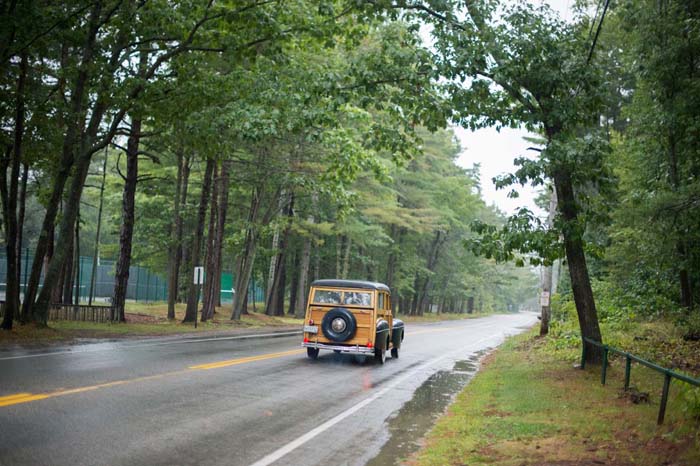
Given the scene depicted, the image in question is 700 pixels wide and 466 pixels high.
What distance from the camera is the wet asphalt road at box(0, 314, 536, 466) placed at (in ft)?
A: 22.3

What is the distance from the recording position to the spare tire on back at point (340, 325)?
1620cm

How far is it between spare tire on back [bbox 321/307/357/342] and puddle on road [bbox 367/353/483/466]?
2.34 meters

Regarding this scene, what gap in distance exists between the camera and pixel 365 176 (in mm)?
36594

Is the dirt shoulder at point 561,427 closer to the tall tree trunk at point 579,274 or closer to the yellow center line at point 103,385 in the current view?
the tall tree trunk at point 579,274

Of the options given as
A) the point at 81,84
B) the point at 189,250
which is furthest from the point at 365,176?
the point at 81,84

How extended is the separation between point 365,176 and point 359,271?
1617 centimetres

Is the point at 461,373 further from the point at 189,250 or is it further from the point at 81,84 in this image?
the point at 189,250

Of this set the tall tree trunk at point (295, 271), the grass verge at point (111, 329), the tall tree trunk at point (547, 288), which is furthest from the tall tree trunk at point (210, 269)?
the tall tree trunk at point (547, 288)

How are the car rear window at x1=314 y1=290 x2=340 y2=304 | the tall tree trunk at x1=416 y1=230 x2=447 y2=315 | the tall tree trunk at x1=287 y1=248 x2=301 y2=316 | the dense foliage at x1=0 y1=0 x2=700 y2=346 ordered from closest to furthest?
the dense foliage at x1=0 y1=0 x2=700 y2=346, the car rear window at x1=314 y1=290 x2=340 y2=304, the tall tree trunk at x1=287 y1=248 x2=301 y2=316, the tall tree trunk at x1=416 y1=230 x2=447 y2=315

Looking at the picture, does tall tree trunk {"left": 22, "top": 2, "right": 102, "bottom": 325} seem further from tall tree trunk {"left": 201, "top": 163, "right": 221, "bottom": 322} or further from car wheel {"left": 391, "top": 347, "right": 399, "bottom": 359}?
tall tree trunk {"left": 201, "top": 163, "right": 221, "bottom": 322}

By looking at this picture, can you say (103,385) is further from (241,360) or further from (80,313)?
(80,313)

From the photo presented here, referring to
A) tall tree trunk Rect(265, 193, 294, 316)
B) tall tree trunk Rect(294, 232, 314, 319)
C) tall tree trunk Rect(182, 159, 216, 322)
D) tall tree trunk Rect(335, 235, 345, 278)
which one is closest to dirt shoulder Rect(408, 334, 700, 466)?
tall tree trunk Rect(182, 159, 216, 322)

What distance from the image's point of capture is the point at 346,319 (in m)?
16.2

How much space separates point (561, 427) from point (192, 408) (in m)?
5.22
